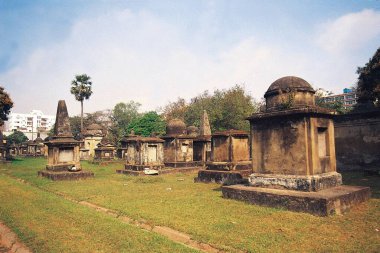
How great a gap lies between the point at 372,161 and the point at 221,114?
21.5 metres

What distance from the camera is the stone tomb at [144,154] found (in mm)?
18422

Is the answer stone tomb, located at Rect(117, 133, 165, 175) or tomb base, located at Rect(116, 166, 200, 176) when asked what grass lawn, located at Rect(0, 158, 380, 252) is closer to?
tomb base, located at Rect(116, 166, 200, 176)

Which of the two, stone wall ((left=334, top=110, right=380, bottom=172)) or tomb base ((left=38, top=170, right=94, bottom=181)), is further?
stone wall ((left=334, top=110, right=380, bottom=172))

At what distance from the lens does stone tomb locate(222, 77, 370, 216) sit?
23.7 ft

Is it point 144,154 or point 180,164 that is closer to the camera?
point 144,154

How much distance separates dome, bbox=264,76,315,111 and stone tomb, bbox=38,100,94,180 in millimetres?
11401

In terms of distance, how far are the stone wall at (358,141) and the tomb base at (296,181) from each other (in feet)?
27.0

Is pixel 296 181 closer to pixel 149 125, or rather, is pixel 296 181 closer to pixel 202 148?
pixel 202 148

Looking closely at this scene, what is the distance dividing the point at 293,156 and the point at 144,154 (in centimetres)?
1241

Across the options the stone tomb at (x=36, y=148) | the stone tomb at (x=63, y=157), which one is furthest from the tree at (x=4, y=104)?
the stone tomb at (x=63, y=157)

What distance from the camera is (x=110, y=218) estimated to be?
6.35 m

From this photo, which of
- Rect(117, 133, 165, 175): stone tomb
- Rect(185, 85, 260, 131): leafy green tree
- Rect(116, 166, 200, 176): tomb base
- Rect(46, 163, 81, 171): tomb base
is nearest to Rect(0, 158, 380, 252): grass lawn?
Rect(46, 163, 81, 171): tomb base

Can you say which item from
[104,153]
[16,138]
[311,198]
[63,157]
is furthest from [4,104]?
[16,138]

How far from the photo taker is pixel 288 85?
848 cm
